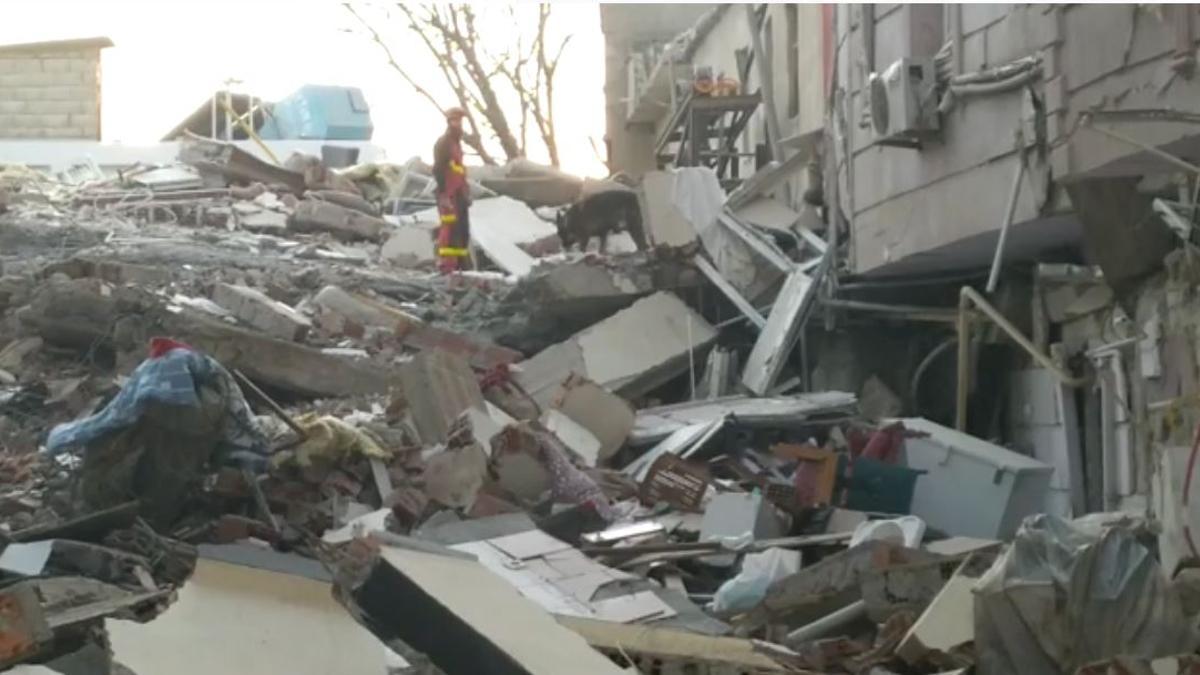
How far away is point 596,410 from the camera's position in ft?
37.3

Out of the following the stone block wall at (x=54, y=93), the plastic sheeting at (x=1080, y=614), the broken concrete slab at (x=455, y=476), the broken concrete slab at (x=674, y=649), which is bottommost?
the broken concrete slab at (x=674, y=649)

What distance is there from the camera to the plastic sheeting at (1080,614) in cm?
648

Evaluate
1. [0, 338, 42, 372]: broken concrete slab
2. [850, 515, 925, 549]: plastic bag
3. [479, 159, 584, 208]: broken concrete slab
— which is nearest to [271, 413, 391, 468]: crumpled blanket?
[850, 515, 925, 549]: plastic bag

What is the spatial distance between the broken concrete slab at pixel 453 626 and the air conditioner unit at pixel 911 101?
5.78 metres

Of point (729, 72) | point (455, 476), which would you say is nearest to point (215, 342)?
point (455, 476)

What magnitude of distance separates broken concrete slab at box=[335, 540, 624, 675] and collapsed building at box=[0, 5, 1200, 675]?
0.05ft

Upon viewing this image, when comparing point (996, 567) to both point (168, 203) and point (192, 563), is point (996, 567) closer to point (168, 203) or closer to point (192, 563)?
point (192, 563)

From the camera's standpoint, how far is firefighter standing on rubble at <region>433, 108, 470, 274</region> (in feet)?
52.4

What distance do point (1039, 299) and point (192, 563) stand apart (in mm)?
6236

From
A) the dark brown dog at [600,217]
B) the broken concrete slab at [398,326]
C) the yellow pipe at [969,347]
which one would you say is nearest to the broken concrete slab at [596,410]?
the broken concrete slab at [398,326]

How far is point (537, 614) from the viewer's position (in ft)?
20.2

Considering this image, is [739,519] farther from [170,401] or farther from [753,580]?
[170,401]

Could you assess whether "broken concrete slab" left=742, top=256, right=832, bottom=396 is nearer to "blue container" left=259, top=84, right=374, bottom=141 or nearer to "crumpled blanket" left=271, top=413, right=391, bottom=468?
"crumpled blanket" left=271, top=413, right=391, bottom=468

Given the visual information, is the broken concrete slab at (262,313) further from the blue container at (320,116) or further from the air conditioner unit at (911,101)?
the blue container at (320,116)
